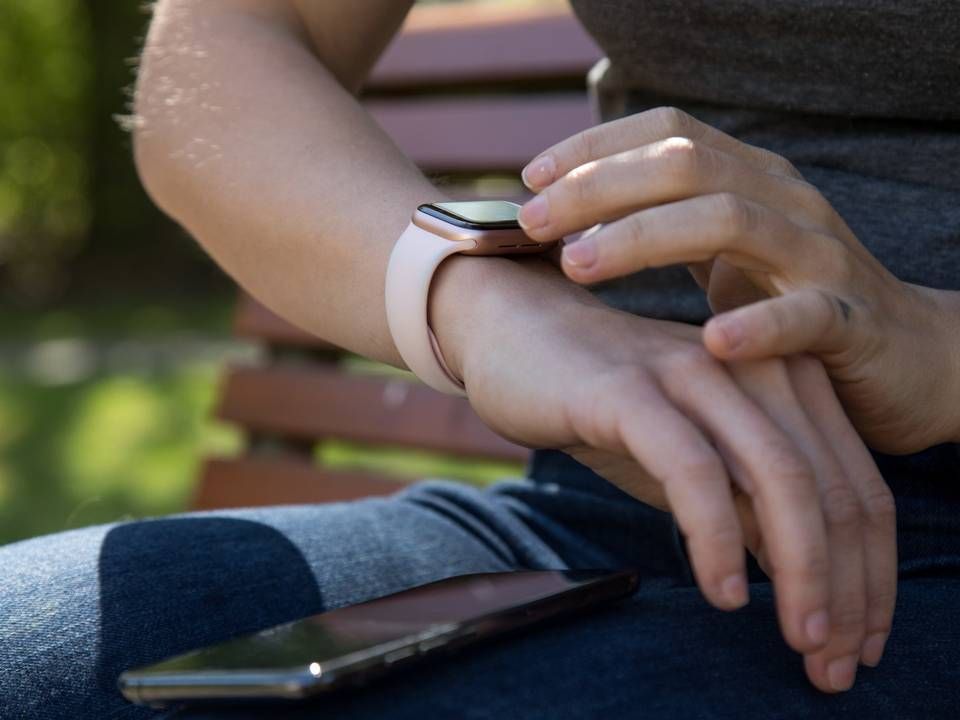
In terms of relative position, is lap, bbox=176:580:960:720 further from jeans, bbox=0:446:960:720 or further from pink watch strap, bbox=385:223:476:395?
pink watch strap, bbox=385:223:476:395

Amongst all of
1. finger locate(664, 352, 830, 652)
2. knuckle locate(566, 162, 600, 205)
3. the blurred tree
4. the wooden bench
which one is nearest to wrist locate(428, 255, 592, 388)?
knuckle locate(566, 162, 600, 205)

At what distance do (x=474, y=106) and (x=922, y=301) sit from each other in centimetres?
145

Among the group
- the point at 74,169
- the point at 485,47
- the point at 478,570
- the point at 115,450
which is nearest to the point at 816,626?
the point at 478,570

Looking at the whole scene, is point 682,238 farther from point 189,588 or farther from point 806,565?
point 189,588

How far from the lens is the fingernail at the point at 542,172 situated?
1.07 meters

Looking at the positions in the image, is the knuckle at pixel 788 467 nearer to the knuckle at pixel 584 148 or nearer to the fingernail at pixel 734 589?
the fingernail at pixel 734 589

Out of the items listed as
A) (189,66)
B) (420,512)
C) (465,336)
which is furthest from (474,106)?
(465,336)

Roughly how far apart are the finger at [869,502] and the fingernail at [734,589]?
142 millimetres

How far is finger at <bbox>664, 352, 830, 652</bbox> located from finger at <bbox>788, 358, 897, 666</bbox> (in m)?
0.08

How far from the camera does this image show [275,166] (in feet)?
4.70

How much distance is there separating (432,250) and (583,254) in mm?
216

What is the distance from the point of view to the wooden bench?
237 centimetres

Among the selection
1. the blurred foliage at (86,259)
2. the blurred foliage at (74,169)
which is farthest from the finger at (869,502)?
the blurred foliage at (74,169)

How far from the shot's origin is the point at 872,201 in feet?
4.65
